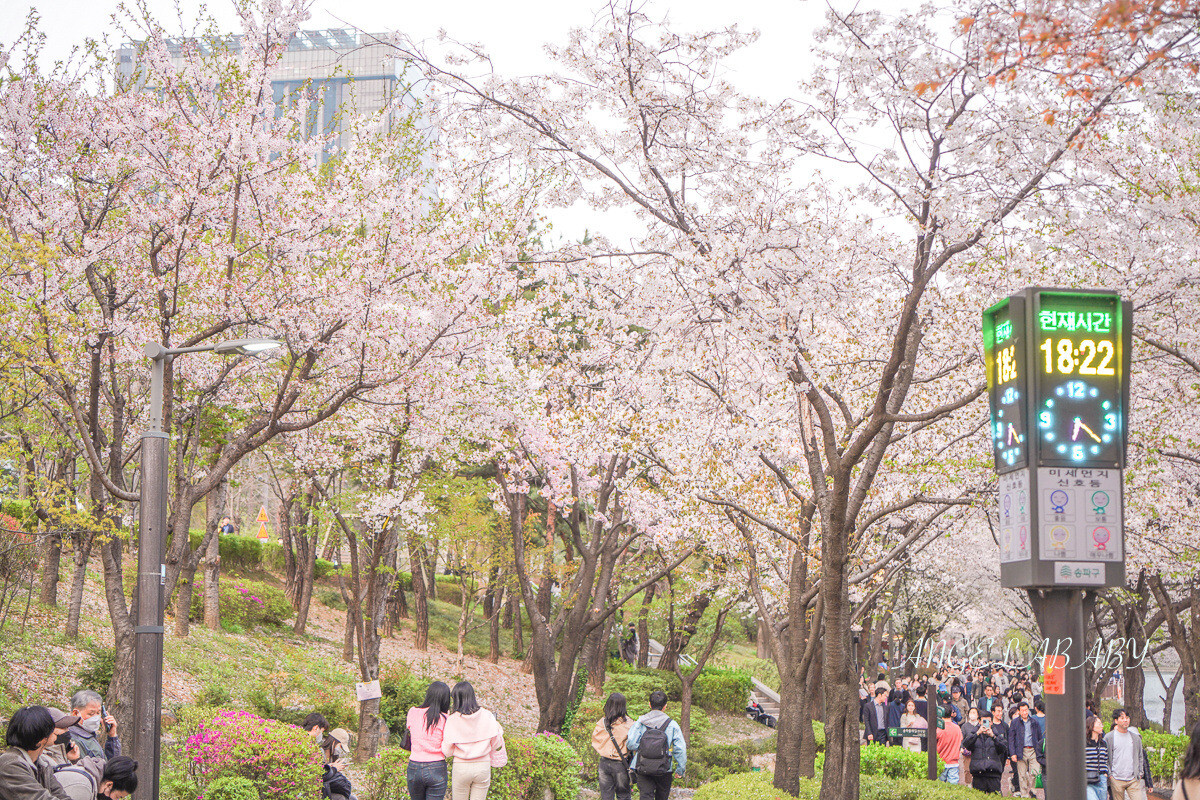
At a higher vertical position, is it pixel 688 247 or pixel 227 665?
pixel 688 247

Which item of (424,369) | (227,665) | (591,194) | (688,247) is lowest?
(227,665)

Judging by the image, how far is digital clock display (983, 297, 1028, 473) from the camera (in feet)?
18.0

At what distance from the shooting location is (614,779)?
9766 millimetres

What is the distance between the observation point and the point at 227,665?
19562mm

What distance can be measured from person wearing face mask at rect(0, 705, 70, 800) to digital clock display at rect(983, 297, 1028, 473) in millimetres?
5881

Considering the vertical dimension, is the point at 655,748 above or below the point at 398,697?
above

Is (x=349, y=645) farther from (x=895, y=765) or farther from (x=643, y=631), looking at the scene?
(x=895, y=765)

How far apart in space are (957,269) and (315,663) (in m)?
14.9

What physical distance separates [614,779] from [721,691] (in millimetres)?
21327

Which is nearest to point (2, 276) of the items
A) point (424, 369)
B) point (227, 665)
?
point (424, 369)

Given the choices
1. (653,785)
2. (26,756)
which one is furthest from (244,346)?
(653,785)

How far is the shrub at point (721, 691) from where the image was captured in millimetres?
29734

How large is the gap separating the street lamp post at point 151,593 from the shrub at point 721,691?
2261 cm

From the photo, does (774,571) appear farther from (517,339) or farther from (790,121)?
(790,121)
